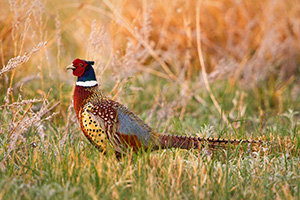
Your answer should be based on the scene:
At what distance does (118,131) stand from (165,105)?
151 cm

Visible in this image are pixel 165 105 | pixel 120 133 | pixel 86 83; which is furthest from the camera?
pixel 165 105

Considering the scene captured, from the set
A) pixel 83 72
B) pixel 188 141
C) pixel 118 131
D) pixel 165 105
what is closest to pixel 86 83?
pixel 83 72

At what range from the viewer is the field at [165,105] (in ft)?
9.72

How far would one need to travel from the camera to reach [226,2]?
734cm

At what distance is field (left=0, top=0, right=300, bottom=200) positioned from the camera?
296cm

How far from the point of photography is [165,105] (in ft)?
16.2

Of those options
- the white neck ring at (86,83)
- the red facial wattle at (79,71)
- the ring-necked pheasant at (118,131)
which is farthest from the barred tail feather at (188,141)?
the red facial wattle at (79,71)

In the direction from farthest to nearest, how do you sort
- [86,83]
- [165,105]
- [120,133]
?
[165,105]
[86,83]
[120,133]

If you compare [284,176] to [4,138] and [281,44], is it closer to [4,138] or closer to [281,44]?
[4,138]

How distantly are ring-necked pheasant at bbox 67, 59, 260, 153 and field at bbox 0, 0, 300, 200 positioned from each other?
0.36 feet

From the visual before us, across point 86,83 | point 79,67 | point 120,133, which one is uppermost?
point 79,67

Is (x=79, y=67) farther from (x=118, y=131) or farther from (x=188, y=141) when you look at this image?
(x=188, y=141)

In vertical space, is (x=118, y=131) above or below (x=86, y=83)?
below

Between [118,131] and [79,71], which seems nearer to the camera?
[118,131]
